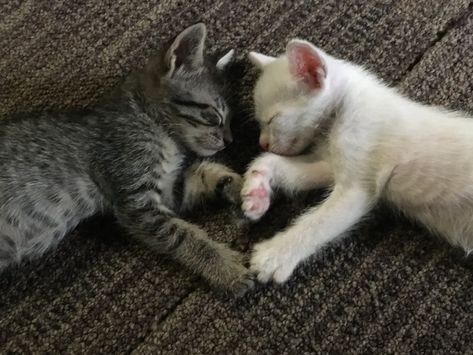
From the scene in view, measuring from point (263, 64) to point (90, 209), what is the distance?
56 cm

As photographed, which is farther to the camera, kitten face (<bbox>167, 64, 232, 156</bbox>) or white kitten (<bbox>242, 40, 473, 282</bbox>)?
kitten face (<bbox>167, 64, 232, 156</bbox>)

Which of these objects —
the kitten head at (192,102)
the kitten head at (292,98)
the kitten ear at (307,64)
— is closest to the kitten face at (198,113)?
the kitten head at (192,102)

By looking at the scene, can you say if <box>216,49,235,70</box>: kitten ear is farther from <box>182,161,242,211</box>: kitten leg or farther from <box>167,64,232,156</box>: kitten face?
<box>182,161,242,211</box>: kitten leg

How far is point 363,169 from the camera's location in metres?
1.29

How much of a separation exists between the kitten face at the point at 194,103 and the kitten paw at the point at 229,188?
86 millimetres

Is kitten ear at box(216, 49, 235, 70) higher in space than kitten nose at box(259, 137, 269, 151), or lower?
higher

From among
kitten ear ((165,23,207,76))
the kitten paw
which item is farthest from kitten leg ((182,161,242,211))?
kitten ear ((165,23,207,76))

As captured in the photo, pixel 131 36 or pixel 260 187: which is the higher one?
pixel 131 36

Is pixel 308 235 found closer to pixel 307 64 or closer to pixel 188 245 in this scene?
pixel 188 245

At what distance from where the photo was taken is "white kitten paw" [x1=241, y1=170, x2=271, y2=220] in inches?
51.6

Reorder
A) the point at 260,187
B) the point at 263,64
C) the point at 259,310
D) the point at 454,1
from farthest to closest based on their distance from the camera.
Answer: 1. the point at 454,1
2. the point at 263,64
3. the point at 260,187
4. the point at 259,310

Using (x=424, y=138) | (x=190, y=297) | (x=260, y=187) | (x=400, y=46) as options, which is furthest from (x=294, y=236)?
(x=400, y=46)

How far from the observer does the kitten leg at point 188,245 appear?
124cm

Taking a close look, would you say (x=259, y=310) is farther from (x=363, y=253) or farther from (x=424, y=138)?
(x=424, y=138)
